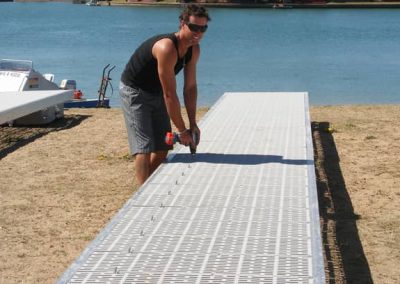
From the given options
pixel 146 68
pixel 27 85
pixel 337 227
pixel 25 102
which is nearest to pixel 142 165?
pixel 146 68

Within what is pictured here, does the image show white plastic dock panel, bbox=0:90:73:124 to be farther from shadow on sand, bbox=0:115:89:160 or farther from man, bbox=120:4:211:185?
man, bbox=120:4:211:185

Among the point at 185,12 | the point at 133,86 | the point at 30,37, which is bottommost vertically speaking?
the point at 30,37

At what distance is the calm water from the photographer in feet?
75.9

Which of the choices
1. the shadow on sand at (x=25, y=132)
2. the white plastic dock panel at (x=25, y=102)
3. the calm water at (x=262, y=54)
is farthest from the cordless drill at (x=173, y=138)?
the calm water at (x=262, y=54)

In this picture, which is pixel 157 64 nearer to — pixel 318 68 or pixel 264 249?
pixel 264 249

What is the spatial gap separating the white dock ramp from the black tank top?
57 cm

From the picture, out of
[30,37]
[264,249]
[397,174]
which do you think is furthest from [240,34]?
[264,249]

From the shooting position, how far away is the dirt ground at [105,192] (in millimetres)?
4963

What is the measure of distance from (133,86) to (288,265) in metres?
2.27

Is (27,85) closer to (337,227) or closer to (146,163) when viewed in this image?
(146,163)

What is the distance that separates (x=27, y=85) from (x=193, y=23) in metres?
7.17

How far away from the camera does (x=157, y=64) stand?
5.20 m

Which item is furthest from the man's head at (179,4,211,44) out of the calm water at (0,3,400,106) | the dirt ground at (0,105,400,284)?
the calm water at (0,3,400,106)

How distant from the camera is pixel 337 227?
5633mm
